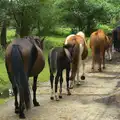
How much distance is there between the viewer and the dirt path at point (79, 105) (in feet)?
23.5

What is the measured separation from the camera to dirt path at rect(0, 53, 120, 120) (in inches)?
282

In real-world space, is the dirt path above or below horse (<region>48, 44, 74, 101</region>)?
below

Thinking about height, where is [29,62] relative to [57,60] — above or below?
above

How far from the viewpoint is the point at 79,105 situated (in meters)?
8.10

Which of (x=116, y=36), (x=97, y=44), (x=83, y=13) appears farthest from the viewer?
(x=83, y=13)

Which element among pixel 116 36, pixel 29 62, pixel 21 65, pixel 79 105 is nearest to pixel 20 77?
pixel 21 65

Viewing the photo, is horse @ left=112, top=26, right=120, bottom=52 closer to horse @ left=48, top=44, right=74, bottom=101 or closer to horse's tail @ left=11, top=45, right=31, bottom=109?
horse @ left=48, top=44, right=74, bottom=101

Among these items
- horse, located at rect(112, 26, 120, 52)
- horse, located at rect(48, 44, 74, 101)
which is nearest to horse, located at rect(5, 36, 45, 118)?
horse, located at rect(48, 44, 74, 101)

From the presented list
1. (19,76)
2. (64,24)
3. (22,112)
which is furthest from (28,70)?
(64,24)

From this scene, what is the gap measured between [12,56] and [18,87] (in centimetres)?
61

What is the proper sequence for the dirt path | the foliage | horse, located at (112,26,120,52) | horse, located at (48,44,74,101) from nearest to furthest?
1. the dirt path
2. horse, located at (48,44,74,101)
3. horse, located at (112,26,120,52)
4. the foliage

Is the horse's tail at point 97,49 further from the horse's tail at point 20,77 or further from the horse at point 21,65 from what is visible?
the horse's tail at point 20,77

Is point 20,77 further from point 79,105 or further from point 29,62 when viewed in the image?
point 79,105

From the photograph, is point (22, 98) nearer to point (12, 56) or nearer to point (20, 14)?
point (12, 56)
